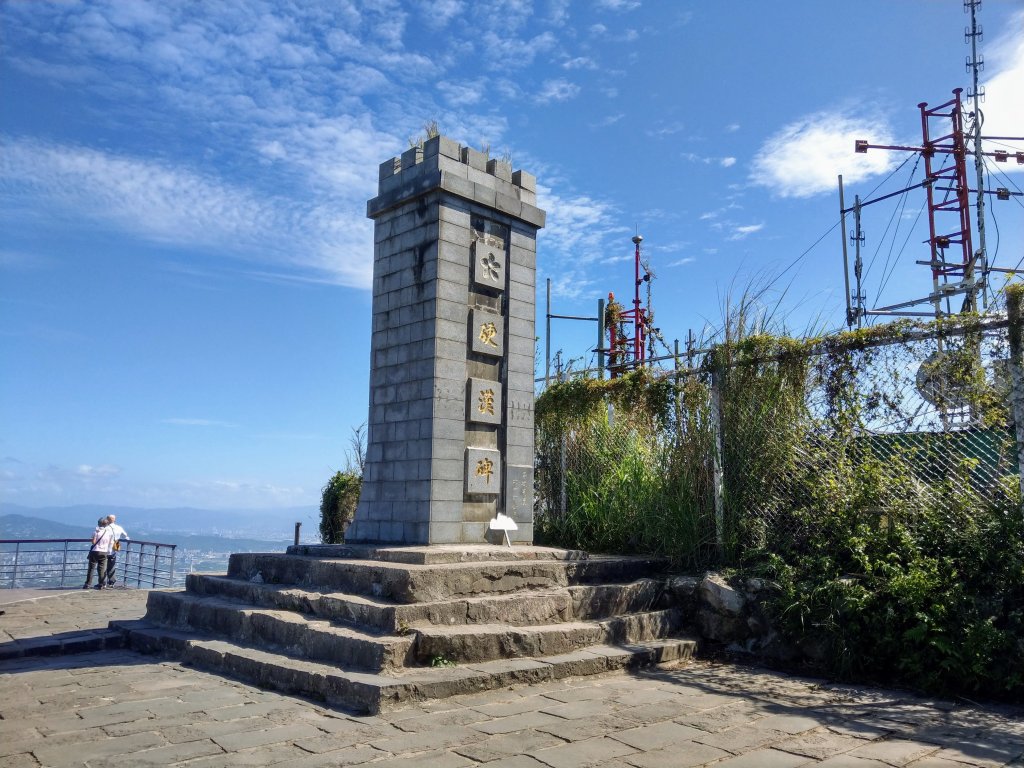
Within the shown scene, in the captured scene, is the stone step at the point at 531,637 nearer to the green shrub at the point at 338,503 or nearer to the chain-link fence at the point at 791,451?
the chain-link fence at the point at 791,451

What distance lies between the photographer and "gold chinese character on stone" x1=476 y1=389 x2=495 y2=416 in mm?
7281

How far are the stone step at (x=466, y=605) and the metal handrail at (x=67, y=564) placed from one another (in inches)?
279

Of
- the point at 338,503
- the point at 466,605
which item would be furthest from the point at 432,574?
the point at 338,503

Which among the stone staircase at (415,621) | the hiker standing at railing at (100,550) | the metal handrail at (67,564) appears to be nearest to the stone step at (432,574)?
the stone staircase at (415,621)

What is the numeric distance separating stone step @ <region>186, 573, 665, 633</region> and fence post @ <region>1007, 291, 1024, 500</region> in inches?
121

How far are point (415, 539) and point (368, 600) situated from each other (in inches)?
49.4

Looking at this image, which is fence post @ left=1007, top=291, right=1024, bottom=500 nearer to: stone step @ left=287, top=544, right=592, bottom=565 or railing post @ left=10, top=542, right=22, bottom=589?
stone step @ left=287, top=544, right=592, bottom=565

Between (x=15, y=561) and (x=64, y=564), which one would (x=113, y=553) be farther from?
(x=15, y=561)

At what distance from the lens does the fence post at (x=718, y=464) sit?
7.03 m

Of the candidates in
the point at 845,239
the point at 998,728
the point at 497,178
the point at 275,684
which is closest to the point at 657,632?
the point at 998,728

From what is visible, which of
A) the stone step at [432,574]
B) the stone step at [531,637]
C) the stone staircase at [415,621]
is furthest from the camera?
the stone step at [432,574]

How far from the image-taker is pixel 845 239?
14.3m

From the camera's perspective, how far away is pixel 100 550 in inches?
528

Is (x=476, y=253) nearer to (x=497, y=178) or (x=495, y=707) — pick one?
(x=497, y=178)
